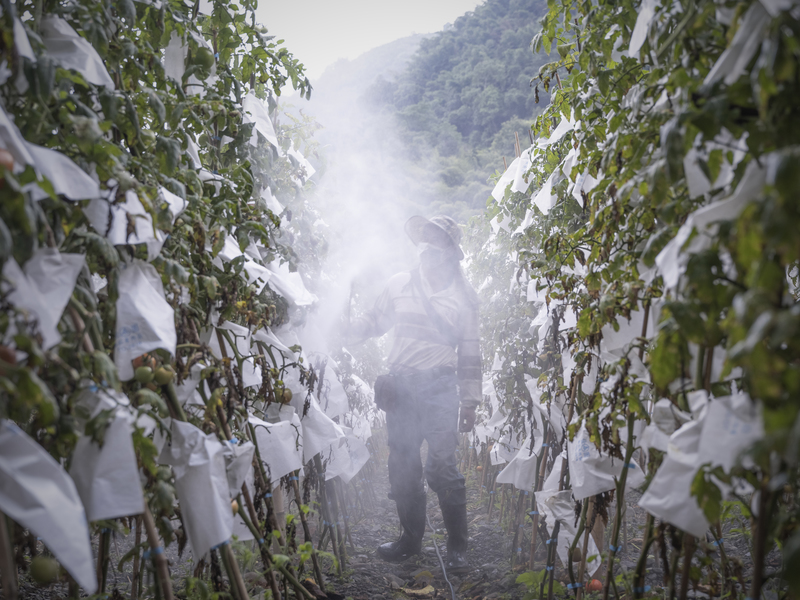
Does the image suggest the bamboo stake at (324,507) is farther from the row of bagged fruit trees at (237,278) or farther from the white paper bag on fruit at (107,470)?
the white paper bag on fruit at (107,470)

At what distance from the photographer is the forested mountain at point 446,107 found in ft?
55.2

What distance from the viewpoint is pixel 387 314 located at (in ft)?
13.0

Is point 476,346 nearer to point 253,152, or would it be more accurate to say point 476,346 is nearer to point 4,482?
point 253,152

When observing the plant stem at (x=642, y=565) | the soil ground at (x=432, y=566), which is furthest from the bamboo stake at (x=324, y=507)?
the plant stem at (x=642, y=565)

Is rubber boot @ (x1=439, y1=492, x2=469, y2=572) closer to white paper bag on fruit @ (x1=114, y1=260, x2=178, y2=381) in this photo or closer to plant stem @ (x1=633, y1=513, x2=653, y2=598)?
plant stem @ (x1=633, y1=513, x2=653, y2=598)

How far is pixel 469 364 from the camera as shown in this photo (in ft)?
12.0

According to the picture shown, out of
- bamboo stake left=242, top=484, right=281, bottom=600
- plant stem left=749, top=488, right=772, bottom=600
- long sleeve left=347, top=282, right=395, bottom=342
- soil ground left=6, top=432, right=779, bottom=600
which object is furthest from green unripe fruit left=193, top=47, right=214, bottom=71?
long sleeve left=347, top=282, right=395, bottom=342

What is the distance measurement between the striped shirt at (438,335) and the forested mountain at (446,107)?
948cm

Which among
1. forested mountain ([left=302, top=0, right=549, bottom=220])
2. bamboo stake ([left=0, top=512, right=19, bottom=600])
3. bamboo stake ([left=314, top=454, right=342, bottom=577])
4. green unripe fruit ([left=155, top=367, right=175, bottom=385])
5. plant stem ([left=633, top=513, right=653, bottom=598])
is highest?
forested mountain ([left=302, top=0, right=549, bottom=220])

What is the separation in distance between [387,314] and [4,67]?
317 centimetres

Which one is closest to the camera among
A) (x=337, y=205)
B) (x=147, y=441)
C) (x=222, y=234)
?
(x=147, y=441)

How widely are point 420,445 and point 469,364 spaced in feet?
2.22

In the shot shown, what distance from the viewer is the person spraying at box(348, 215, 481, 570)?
3373mm

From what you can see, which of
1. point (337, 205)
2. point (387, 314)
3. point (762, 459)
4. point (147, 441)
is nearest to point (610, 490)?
point (762, 459)
